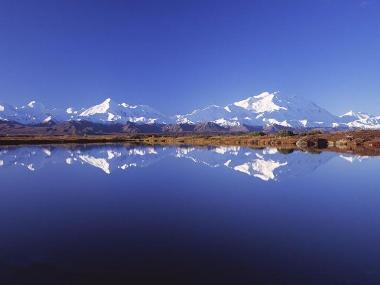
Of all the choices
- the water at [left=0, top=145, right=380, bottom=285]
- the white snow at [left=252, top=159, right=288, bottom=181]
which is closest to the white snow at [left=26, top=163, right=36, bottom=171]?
the water at [left=0, top=145, right=380, bottom=285]

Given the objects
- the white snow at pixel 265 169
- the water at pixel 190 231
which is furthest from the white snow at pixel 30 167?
the white snow at pixel 265 169

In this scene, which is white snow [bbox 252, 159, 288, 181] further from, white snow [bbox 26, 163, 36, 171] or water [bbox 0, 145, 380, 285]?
white snow [bbox 26, 163, 36, 171]

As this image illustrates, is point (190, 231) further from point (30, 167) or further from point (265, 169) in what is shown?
point (30, 167)

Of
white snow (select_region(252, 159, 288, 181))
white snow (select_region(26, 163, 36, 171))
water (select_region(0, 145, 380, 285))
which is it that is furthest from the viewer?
white snow (select_region(26, 163, 36, 171))

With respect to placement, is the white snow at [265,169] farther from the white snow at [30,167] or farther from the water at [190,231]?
the white snow at [30,167]

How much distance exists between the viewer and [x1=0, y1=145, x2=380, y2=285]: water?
15.1m

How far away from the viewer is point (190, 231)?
20.4m

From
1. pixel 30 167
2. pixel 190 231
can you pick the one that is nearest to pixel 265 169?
pixel 30 167

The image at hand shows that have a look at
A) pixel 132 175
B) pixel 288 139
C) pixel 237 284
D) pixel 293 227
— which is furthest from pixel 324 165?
pixel 288 139

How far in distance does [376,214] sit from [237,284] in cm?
1395

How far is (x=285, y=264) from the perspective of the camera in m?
15.9

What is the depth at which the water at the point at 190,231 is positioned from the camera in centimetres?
1509

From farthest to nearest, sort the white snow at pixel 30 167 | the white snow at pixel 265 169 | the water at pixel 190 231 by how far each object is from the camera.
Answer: the white snow at pixel 30 167 → the white snow at pixel 265 169 → the water at pixel 190 231

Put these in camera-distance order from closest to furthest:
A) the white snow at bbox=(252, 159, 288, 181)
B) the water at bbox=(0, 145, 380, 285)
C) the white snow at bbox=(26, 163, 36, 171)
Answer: the water at bbox=(0, 145, 380, 285)
the white snow at bbox=(252, 159, 288, 181)
the white snow at bbox=(26, 163, 36, 171)
